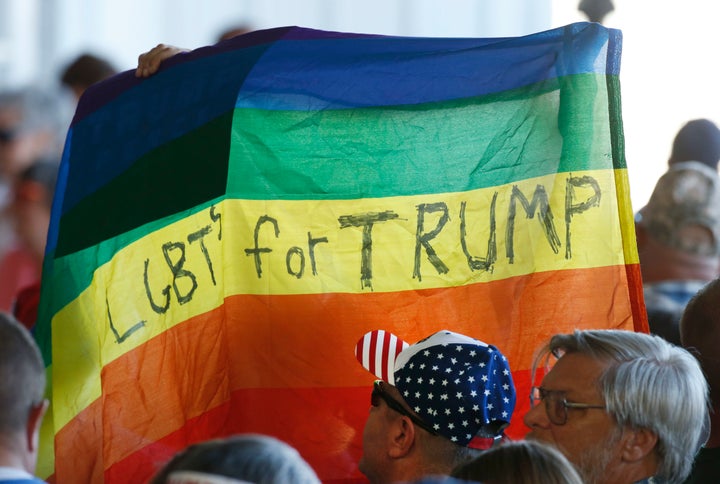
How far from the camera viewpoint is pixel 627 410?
97.1 inches

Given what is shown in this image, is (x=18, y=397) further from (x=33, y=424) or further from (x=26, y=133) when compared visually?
(x=26, y=133)

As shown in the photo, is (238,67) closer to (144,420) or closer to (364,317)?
(364,317)

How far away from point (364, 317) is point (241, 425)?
379 millimetres

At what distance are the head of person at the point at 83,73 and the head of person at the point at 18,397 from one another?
8.36ft

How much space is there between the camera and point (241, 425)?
9.41ft

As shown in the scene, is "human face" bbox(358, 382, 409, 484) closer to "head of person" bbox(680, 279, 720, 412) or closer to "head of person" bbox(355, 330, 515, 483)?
"head of person" bbox(355, 330, 515, 483)

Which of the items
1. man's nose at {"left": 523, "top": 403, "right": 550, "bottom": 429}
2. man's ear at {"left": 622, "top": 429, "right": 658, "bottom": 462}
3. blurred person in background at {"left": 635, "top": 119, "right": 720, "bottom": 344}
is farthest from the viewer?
blurred person in background at {"left": 635, "top": 119, "right": 720, "bottom": 344}

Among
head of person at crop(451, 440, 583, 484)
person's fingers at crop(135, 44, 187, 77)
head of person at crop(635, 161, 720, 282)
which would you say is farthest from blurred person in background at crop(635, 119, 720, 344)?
head of person at crop(451, 440, 583, 484)

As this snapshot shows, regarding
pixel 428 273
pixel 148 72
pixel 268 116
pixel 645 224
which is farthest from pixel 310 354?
pixel 645 224

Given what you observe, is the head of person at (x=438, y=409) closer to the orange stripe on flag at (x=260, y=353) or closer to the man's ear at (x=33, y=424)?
the orange stripe on flag at (x=260, y=353)

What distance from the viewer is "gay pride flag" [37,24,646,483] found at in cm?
278

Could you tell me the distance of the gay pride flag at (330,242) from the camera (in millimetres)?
2775

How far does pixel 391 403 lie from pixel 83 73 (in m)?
2.48

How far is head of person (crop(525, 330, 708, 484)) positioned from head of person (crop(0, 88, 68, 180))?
8.61 ft
